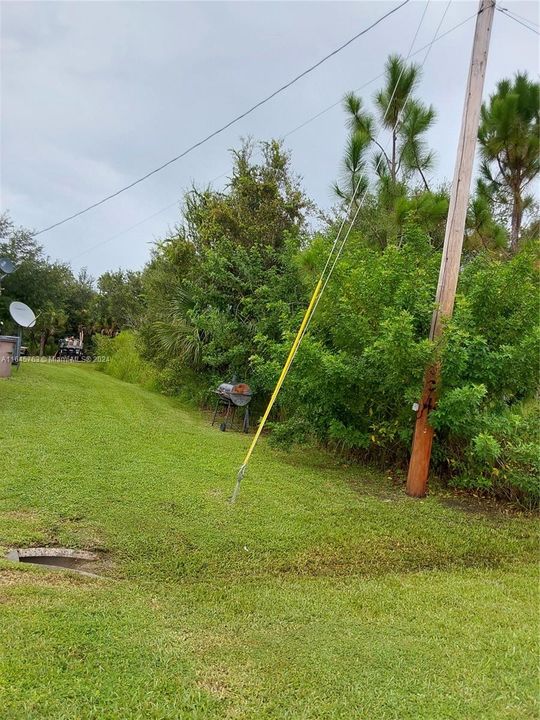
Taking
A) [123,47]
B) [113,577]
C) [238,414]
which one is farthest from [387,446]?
[123,47]

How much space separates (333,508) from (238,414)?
518 centimetres

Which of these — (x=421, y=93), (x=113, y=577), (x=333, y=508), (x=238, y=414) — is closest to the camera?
(x=113, y=577)

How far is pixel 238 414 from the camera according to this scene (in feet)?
29.5

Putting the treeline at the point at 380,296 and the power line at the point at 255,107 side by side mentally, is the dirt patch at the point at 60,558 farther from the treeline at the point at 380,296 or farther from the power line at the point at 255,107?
the power line at the point at 255,107

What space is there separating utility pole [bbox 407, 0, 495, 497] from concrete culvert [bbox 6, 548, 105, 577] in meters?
2.96

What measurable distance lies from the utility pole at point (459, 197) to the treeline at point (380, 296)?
139mm

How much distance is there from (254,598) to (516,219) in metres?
6.56

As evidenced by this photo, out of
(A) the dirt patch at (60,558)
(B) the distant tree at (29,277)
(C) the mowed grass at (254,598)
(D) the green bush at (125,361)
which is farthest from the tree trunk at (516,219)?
(B) the distant tree at (29,277)

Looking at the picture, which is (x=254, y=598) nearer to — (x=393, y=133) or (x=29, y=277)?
(x=393, y=133)

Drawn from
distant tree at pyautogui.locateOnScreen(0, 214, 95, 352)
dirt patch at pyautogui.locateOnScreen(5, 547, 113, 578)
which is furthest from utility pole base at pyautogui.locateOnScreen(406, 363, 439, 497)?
distant tree at pyautogui.locateOnScreen(0, 214, 95, 352)

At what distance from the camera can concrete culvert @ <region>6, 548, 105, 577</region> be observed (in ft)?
8.56

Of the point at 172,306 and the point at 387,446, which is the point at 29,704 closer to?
the point at 387,446

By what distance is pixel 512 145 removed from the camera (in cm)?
648

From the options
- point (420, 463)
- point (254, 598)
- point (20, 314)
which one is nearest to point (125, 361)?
point (20, 314)
